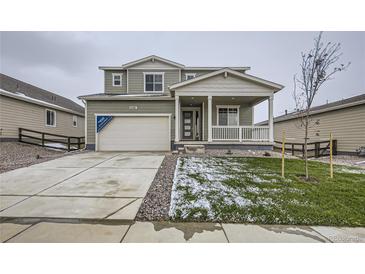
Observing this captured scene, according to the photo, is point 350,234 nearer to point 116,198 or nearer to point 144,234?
point 144,234

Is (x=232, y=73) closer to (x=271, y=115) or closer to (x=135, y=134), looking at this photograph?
(x=271, y=115)

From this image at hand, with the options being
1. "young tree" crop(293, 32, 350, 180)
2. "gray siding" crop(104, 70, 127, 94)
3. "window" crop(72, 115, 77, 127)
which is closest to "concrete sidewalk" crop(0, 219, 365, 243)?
"young tree" crop(293, 32, 350, 180)

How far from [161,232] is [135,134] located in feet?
30.3

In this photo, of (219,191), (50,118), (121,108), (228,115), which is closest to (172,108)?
(121,108)

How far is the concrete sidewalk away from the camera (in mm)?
2496

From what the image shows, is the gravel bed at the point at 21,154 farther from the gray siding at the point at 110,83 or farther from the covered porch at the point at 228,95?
the covered porch at the point at 228,95

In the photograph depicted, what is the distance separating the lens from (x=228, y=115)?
41.3 feet

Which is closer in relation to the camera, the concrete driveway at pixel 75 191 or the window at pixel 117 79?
the concrete driveway at pixel 75 191

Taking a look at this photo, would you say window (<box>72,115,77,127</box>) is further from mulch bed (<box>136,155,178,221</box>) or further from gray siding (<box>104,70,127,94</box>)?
mulch bed (<box>136,155,178,221</box>)

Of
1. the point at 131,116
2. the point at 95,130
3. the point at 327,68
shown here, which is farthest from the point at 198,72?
the point at 327,68

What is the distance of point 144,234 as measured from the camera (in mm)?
2594

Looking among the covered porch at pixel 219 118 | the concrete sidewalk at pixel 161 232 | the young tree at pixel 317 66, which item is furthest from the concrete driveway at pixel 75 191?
the covered porch at pixel 219 118

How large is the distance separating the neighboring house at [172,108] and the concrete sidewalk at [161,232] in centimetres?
737

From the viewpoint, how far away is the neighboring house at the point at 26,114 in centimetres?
1087
